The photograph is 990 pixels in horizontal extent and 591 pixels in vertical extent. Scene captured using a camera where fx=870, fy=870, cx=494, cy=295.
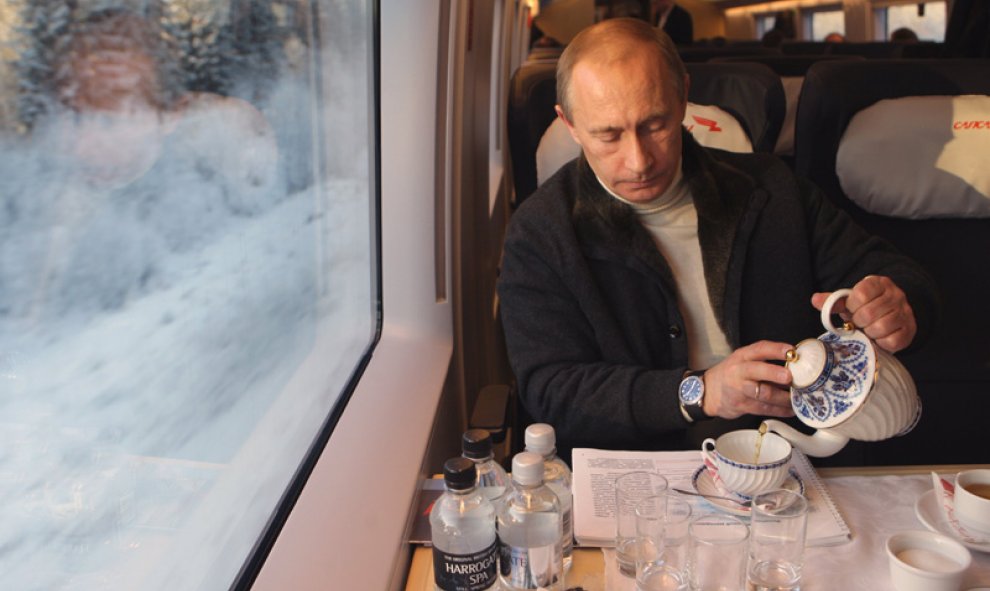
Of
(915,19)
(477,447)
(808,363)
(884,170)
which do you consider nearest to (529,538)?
(477,447)

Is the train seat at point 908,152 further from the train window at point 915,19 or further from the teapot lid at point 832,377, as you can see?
the train window at point 915,19

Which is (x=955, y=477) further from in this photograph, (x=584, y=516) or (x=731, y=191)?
(x=731, y=191)

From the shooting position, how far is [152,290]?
3.00 ft

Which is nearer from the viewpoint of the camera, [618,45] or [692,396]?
[692,396]

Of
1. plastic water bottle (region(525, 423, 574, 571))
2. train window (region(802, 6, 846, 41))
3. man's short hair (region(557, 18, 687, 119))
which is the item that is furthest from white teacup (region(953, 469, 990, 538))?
train window (region(802, 6, 846, 41))

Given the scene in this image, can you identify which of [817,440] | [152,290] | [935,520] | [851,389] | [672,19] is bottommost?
[935,520]

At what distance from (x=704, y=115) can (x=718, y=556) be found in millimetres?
1371

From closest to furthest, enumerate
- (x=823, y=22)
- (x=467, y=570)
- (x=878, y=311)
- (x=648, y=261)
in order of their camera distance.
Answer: (x=467, y=570), (x=878, y=311), (x=648, y=261), (x=823, y=22)

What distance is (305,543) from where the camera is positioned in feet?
3.74

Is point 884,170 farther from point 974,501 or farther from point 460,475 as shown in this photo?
point 460,475

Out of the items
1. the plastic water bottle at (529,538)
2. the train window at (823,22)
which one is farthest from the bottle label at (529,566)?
the train window at (823,22)

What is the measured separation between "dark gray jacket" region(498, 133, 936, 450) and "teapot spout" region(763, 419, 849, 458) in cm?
32

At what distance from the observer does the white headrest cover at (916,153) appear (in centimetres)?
209

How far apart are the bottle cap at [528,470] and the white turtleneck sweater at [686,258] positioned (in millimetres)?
825
